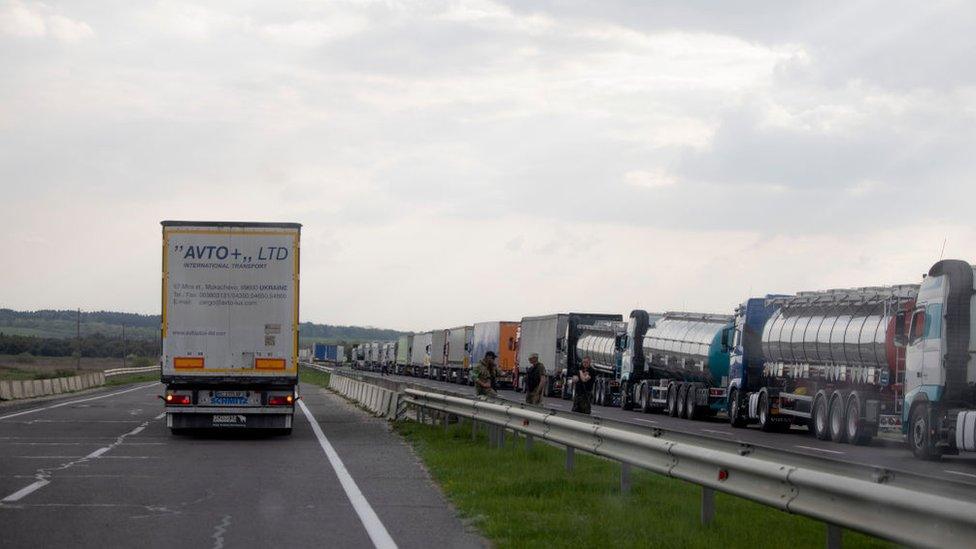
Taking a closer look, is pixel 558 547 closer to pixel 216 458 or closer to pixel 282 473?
pixel 282 473

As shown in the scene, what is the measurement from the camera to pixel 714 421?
41312mm

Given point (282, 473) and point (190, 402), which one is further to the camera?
point (190, 402)

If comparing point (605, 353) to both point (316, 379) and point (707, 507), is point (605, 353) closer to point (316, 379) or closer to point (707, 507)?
point (316, 379)

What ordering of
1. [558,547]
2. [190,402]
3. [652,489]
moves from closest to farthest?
[558,547] → [652,489] → [190,402]

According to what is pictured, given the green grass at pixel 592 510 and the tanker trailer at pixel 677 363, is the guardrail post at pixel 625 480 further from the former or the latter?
the tanker trailer at pixel 677 363

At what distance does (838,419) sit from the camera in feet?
95.9

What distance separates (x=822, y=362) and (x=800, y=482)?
22.4 m

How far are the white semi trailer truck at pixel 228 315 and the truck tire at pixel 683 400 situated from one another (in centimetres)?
1994

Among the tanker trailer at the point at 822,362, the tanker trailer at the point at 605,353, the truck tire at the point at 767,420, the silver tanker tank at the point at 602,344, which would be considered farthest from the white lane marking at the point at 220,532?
the silver tanker tank at the point at 602,344

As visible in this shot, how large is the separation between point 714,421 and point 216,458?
24230mm

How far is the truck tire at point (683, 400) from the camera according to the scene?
1634 inches

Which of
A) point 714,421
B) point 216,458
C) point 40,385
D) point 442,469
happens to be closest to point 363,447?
point 216,458

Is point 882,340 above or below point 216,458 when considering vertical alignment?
above

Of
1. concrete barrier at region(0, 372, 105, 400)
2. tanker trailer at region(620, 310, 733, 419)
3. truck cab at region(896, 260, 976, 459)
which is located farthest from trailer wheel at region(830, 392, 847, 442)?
concrete barrier at region(0, 372, 105, 400)
